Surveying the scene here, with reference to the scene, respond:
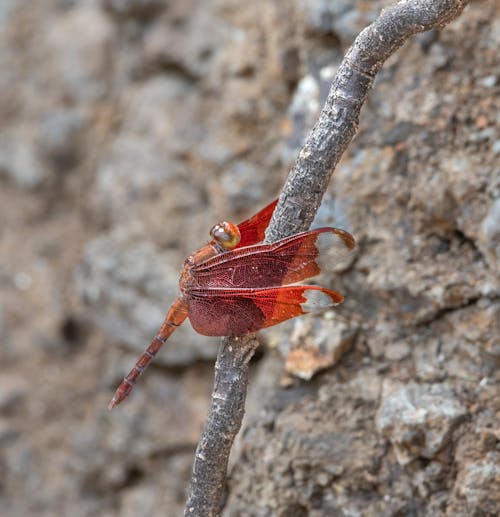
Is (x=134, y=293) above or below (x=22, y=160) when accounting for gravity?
below

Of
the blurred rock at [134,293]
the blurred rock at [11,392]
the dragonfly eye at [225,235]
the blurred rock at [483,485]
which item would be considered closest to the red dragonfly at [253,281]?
the dragonfly eye at [225,235]

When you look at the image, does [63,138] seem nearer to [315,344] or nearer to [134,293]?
[134,293]

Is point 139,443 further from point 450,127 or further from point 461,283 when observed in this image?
point 450,127

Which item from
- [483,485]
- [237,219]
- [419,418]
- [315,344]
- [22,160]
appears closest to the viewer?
[483,485]

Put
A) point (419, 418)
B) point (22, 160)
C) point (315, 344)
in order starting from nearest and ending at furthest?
1. point (419, 418)
2. point (315, 344)
3. point (22, 160)

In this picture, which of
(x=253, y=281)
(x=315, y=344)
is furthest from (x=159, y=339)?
(x=315, y=344)

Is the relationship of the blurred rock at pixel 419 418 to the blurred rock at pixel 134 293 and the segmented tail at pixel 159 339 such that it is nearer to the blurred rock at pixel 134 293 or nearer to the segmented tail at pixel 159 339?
the segmented tail at pixel 159 339

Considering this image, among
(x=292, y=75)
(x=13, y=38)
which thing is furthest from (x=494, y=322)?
(x=13, y=38)
